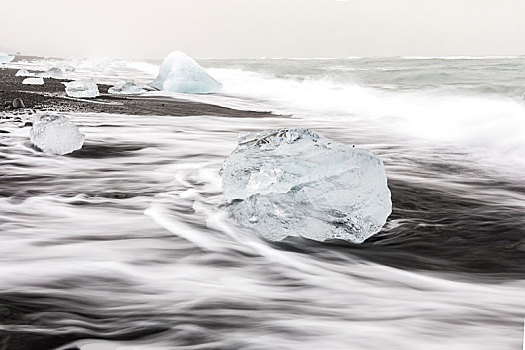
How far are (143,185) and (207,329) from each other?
243 centimetres

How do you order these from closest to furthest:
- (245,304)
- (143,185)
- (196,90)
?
(245,304) → (143,185) → (196,90)

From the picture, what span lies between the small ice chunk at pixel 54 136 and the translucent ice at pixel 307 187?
9.00 ft

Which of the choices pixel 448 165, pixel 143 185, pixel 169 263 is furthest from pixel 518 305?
pixel 448 165

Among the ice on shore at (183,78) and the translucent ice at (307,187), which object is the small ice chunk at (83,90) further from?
the translucent ice at (307,187)

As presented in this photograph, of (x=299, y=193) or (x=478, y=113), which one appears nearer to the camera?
(x=299, y=193)

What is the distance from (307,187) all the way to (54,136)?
338 centimetres

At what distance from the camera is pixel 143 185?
14.0 ft

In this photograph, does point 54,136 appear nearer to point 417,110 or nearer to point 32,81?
point 417,110

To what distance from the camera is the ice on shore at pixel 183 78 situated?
15445 mm

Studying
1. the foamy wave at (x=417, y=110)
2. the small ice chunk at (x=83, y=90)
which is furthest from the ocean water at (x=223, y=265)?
the small ice chunk at (x=83, y=90)

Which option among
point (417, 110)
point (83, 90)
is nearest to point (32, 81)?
point (83, 90)

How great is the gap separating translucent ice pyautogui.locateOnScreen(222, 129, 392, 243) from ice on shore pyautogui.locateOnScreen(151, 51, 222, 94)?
12.9 metres

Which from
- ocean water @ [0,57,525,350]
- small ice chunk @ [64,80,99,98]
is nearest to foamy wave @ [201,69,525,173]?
ocean water @ [0,57,525,350]

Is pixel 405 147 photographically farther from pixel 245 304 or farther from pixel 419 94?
pixel 419 94
